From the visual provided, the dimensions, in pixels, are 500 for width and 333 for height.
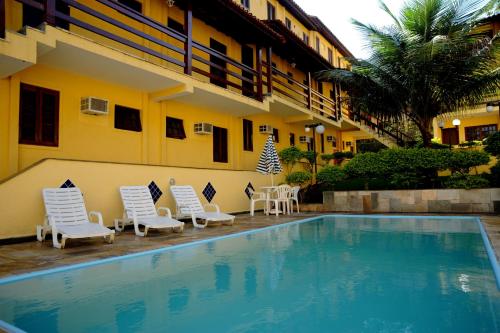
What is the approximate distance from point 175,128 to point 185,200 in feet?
9.96

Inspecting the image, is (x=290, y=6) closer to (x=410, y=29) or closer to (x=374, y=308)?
(x=410, y=29)

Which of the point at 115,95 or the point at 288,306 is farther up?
the point at 115,95

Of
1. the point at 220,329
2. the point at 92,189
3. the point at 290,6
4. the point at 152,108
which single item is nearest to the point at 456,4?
the point at 290,6

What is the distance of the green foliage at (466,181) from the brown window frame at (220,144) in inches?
301

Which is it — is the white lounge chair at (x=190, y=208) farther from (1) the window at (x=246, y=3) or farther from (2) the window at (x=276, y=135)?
(1) the window at (x=246, y=3)

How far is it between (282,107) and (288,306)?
41.0 feet

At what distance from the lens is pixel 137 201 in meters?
8.24

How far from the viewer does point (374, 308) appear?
305 cm

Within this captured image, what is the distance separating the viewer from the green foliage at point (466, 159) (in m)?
11.5

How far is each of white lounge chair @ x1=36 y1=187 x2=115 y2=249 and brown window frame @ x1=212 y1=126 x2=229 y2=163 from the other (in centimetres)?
645

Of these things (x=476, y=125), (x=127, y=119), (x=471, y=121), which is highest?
(x=471, y=121)

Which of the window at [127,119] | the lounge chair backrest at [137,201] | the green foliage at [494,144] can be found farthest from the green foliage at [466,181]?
the window at [127,119]

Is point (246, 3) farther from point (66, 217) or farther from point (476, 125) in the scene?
point (476, 125)

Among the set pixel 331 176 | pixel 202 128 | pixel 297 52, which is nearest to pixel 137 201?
pixel 202 128
